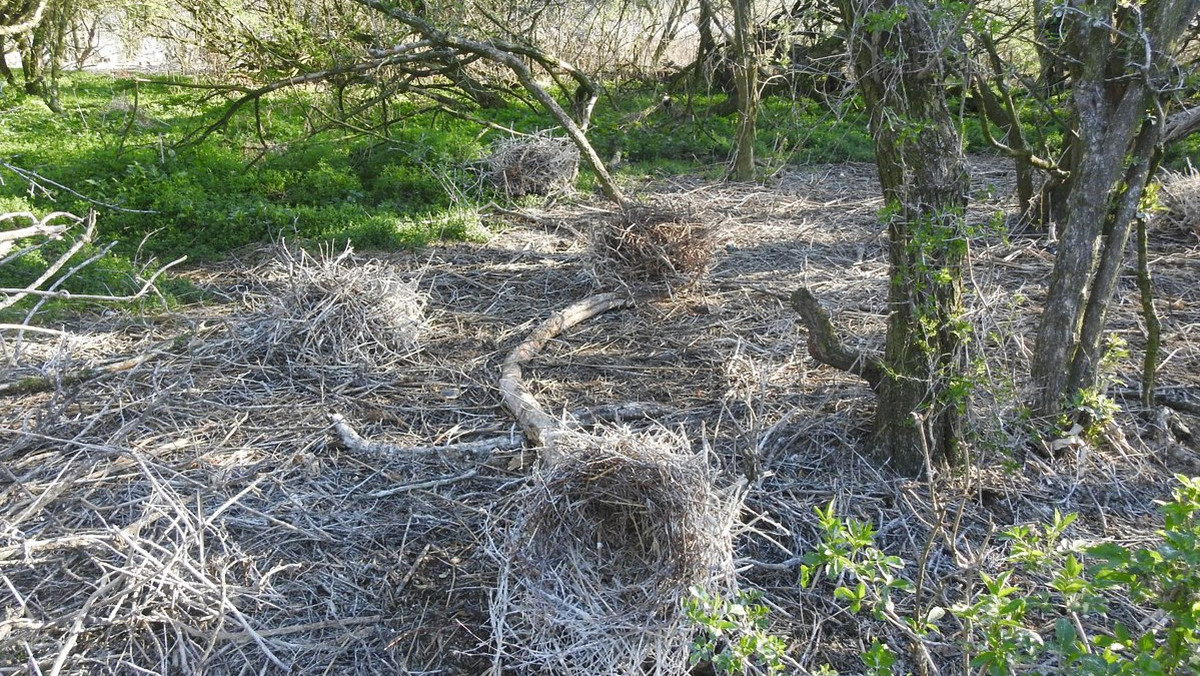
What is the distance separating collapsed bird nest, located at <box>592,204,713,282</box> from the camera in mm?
5191

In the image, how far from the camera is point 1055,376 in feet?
10.7

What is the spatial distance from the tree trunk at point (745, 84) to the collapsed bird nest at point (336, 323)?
4.01 meters

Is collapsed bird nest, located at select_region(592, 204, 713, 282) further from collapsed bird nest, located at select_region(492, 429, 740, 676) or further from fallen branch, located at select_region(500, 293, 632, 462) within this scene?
collapsed bird nest, located at select_region(492, 429, 740, 676)

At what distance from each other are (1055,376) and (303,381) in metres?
3.44

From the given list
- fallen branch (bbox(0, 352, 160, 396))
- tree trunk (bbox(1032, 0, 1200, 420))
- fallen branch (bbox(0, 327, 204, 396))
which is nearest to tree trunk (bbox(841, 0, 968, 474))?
tree trunk (bbox(1032, 0, 1200, 420))

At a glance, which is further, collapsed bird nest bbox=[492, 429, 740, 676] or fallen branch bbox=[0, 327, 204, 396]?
fallen branch bbox=[0, 327, 204, 396]

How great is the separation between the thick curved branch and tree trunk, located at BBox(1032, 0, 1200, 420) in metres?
0.64

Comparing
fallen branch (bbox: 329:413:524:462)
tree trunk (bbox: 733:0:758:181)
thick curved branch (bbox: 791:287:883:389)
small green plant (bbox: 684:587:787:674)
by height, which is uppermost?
tree trunk (bbox: 733:0:758:181)

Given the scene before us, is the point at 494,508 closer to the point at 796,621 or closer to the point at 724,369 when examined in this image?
the point at 796,621

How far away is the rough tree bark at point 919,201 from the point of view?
2670 mm

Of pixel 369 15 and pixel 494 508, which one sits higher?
pixel 369 15

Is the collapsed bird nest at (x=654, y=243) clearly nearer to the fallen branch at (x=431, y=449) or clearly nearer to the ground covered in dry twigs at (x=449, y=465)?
the ground covered in dry twigs at (x=449, y=465)

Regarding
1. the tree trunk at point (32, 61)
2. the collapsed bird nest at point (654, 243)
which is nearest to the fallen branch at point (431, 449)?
the collapsed bird nest at point (654, 243)

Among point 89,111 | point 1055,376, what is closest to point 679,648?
point 1055,376
